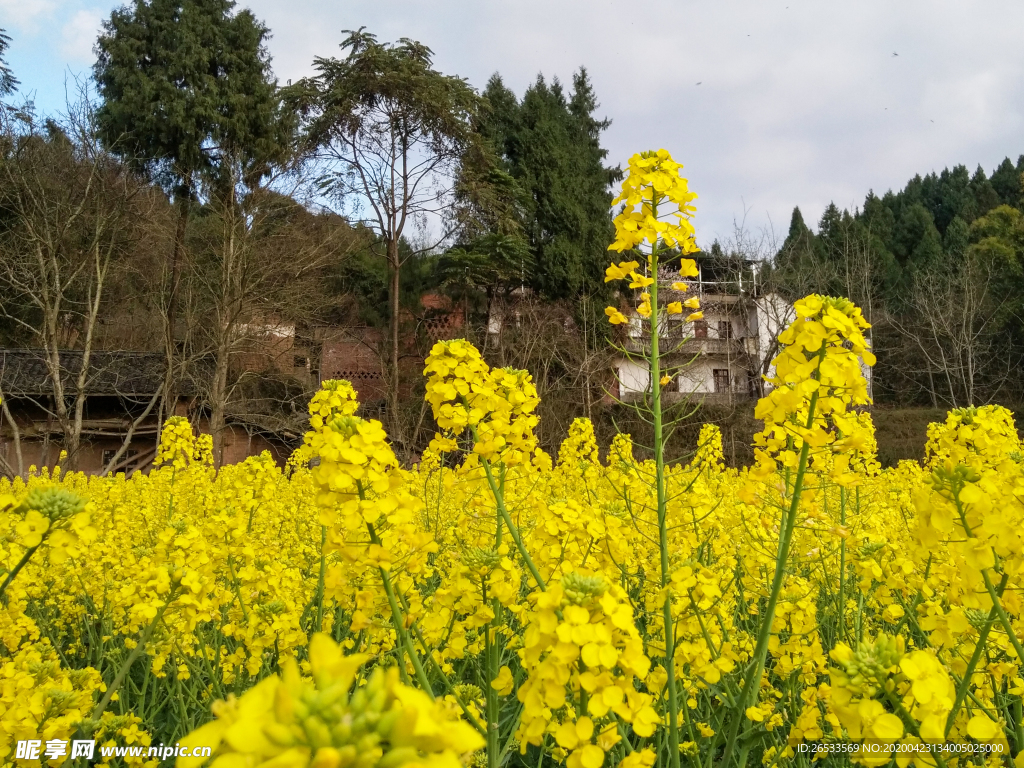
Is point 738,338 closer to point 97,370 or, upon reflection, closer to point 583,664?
point 97,370

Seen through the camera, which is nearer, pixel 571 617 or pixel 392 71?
pixel 571 617

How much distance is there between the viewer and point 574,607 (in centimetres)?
124

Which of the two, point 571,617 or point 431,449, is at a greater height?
point 431,449

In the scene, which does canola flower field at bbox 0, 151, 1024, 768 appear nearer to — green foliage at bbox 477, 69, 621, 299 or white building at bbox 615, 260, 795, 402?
green foliage at bbox 477, 69, 621, 299

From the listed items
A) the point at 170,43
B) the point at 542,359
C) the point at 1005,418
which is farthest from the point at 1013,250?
the point at 170,43

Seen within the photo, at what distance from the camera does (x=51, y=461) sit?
1288 cm

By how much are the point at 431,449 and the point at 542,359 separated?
47.4 ft

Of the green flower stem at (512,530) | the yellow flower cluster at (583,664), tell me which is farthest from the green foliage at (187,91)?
the yellow flower cluster at (583,664)

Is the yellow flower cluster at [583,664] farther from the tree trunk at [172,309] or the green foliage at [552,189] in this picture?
the green foliage at [552,189]

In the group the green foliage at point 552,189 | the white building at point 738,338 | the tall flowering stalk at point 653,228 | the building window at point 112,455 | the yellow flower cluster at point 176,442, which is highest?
the green foliage at point 552,189

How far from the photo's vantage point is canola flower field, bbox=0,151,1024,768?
1150mm

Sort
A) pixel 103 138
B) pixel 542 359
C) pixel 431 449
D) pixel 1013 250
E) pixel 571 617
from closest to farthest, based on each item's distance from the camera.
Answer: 1. pixel 571 617
2. pixel 431 449
3. pixel 103 138
4. pixel 542 359
5. pixel 1013 250

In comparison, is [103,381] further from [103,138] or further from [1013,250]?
[1013,250]

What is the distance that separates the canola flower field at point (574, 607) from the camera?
1150mm
